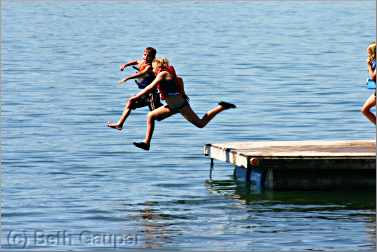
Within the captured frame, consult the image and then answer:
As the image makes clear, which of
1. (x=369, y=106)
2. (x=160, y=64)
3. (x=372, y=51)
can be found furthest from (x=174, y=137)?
(x=372, y=51)

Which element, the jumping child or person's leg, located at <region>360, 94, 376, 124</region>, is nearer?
the jumping child

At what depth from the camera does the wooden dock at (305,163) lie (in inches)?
1131

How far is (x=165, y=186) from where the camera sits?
32.0 metres

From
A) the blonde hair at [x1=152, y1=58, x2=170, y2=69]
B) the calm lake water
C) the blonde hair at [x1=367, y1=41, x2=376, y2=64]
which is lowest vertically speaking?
the calm lake water

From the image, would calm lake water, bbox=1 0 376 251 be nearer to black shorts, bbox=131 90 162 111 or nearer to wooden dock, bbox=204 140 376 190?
wooden dock, bbox=204 140 376 190

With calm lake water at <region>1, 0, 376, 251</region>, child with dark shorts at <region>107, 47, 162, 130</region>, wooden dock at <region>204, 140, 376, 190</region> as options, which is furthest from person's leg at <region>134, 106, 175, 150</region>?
wooden dock at <region>204, 140, 376, 190</region>

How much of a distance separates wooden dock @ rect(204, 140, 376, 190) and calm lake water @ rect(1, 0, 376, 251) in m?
0.23

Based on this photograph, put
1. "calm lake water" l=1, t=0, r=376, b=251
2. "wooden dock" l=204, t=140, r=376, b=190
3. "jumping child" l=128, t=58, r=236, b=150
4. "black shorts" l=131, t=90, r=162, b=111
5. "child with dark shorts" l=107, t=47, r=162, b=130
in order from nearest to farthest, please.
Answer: "calm lake water" l=1, t=0, r=376, b=251 → "wooden dock" l=204, t=140, r=376, b=190 → "jumping child" l=128, t=58, r=236, b=150 → "child with dark shorts" l=107, t=47, r=162, b=130 → "black shorts" l=131, t=90, r=162, b=111

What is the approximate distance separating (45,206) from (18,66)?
3901cm

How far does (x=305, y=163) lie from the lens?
2877 cm

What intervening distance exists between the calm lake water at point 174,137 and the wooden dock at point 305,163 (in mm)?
232

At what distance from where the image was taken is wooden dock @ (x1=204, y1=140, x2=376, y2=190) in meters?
28.7

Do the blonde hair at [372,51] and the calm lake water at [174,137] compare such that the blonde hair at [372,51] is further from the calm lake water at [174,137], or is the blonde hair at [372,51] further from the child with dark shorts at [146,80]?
the child with dark shorts at [146,80]

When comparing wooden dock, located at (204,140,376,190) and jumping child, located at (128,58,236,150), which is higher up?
jumping child, located at (128,58,236,150)
